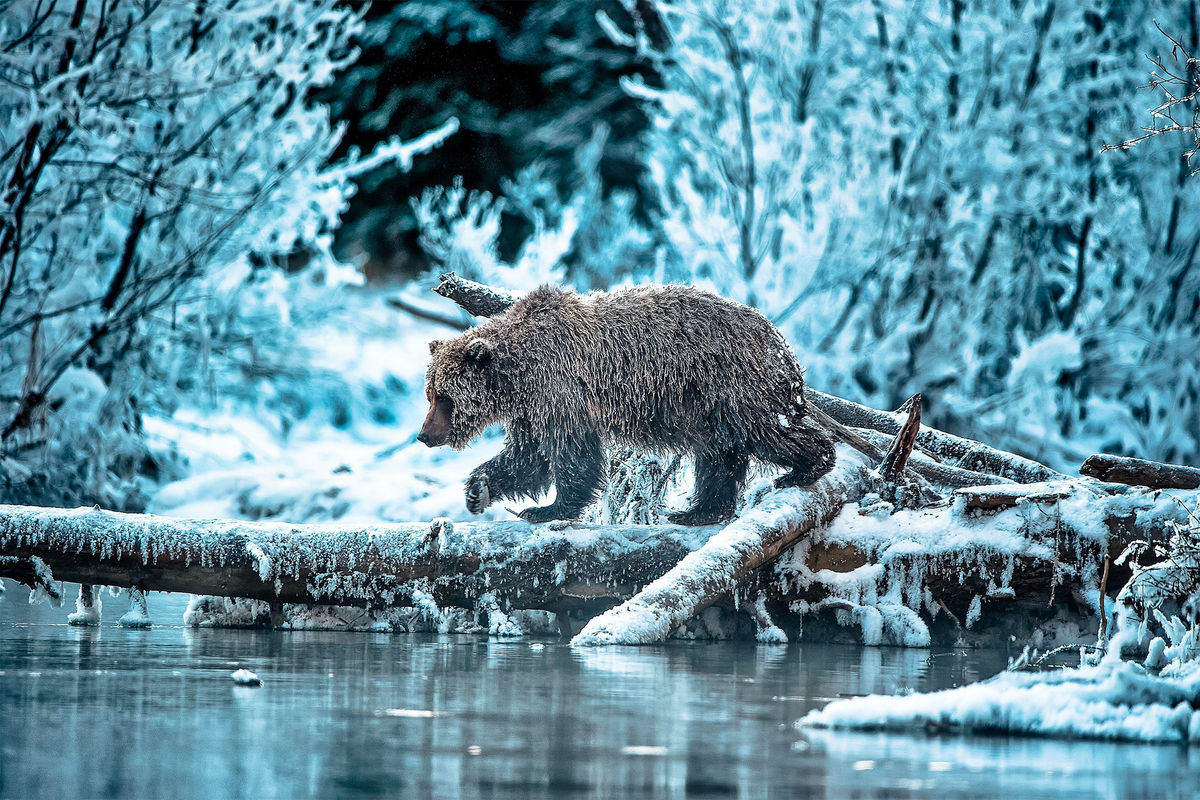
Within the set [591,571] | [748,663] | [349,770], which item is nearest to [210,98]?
[591,571]

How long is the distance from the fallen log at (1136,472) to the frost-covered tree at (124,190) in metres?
7.73

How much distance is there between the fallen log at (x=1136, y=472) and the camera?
705cm

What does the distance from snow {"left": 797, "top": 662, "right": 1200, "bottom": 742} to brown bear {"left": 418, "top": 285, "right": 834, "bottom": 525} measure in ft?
11.0

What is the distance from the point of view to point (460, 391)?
7.41 meters

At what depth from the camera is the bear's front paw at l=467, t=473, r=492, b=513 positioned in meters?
7.12

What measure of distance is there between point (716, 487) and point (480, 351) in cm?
154

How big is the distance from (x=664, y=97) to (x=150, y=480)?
7854mm

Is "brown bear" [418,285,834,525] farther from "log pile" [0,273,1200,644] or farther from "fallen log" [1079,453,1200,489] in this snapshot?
"fallen log" [1079,453,1200,489]

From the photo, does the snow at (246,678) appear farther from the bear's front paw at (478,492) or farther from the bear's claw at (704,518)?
the bear's claw at (704,518)

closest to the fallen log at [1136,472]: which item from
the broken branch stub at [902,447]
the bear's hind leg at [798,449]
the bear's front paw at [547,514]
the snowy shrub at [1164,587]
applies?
the broken branch stub at [902,447]

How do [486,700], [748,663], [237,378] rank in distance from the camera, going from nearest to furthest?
[486,700]
[748,663]
[237,378]

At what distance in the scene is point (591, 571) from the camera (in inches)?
255

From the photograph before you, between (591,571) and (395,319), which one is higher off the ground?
(395,319)

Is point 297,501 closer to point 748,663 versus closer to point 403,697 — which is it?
point 748,663
